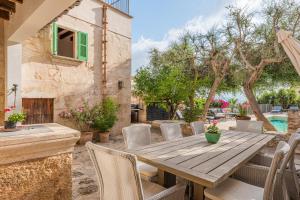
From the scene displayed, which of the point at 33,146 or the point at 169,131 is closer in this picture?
the point at 33,146

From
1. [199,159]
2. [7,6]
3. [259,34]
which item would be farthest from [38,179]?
[259,34]

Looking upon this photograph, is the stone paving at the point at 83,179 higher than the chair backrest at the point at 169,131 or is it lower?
lower

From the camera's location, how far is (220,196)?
1763 mm

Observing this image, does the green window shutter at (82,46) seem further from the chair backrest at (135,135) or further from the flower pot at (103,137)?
the chair backrest at (135,135)

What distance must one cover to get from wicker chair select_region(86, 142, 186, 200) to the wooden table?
0.21 metres

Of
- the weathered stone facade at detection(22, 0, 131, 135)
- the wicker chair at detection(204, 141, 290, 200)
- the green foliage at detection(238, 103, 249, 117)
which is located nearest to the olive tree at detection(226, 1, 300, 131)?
the green foliage at detection(238, 103, 249, 117)

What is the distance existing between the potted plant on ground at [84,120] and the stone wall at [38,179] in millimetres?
4170

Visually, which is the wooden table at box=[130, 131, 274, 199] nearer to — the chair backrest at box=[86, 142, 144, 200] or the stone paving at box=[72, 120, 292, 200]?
the chair backrest at box=[86, 142, 144, 200]

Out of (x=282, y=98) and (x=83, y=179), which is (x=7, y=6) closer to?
(x=83, y=179)

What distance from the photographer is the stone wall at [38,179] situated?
4.23 ft

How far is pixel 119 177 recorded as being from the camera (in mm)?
1482

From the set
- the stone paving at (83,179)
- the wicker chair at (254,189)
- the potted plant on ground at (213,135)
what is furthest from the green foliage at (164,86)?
the wicker chair at (254,189)

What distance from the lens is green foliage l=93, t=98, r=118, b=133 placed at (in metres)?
5.90

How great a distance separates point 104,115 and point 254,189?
4.95 m
